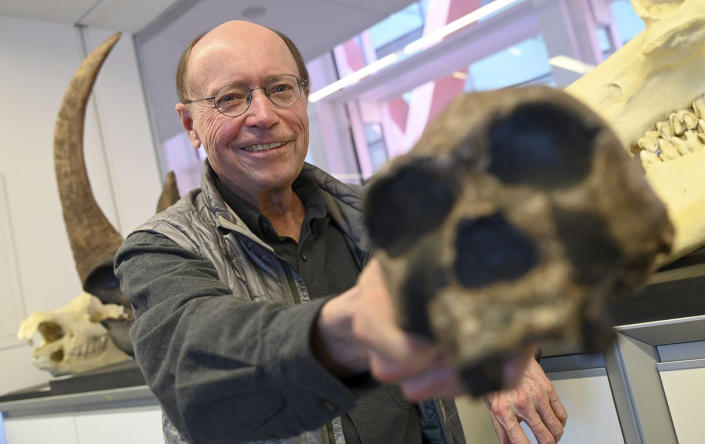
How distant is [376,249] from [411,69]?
225cm

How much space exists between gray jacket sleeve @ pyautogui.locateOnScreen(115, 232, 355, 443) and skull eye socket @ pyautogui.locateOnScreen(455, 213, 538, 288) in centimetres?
16

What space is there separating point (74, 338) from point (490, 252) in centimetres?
212

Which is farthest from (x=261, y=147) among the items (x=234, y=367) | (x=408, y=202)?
(x=408, y=202)

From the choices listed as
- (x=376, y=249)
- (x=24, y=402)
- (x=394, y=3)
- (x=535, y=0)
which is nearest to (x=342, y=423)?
(x=376, y=249)

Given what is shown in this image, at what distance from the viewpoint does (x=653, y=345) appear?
100 centimetres

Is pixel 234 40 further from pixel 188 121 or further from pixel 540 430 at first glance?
pixel 540 430

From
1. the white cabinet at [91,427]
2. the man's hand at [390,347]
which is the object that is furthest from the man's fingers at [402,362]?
the white cabinet at [91,427]

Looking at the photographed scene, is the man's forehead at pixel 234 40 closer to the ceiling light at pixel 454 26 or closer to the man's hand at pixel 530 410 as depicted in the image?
the man's hand at pixel 530 410

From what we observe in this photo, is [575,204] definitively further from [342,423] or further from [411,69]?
[411,69]

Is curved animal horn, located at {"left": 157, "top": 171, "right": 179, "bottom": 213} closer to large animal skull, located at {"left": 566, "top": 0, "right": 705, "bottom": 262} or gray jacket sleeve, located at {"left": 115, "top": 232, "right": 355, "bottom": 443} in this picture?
large animal skull, located at {"left": 566, "top": 0, "right": 705, "bottom": 262}

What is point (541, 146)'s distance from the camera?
1.08ft

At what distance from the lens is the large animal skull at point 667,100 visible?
1.09 metres

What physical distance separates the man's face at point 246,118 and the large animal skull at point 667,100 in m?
0.56

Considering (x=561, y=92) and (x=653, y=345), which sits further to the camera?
(x=653, y=345)
